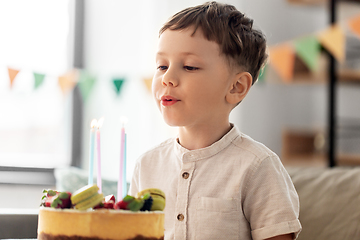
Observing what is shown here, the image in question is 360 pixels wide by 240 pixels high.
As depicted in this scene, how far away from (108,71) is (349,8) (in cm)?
190

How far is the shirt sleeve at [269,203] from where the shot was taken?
0.91 m

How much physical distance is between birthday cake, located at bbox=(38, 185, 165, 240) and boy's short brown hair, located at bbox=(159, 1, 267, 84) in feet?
1.28

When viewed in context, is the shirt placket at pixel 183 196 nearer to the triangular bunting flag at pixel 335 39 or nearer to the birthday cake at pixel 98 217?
the birthday cake at pixel 98 217

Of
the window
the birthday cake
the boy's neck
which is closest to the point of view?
the birthday cake

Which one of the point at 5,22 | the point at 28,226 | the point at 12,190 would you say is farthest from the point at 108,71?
the point at 28,226

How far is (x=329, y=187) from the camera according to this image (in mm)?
1380

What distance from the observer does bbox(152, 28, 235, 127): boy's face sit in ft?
3.04

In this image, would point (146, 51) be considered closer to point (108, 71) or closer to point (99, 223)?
point (108, 71)

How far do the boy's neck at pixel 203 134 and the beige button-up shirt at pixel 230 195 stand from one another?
0.06 ft

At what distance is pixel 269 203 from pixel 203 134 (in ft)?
0.68

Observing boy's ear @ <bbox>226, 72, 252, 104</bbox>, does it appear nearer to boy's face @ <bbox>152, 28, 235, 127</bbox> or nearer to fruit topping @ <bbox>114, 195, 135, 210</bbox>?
boy's face @ <bbox>152, 28, 235, 127</bbox>

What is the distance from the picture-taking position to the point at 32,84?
2779 millimetres

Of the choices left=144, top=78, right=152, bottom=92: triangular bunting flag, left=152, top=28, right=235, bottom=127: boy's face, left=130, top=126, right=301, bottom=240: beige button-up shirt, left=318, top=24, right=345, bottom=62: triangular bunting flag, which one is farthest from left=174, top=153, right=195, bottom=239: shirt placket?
left=144, top=78, right=152, bottom=92: triangular bunting flag

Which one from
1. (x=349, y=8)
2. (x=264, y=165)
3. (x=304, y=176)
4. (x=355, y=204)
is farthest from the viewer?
(x=349, y=8)
